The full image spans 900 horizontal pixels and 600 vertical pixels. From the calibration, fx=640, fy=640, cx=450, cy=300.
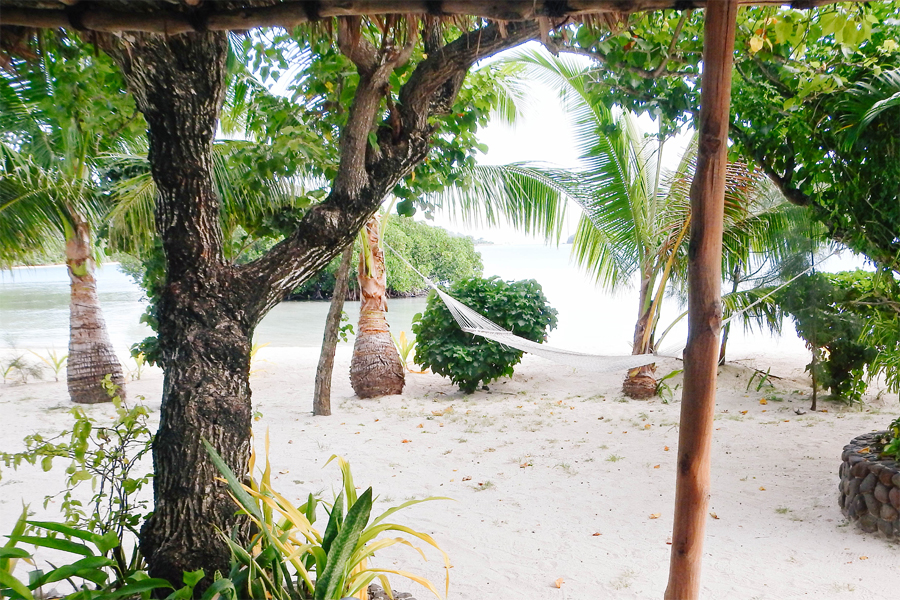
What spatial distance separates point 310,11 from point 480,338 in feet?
13.9

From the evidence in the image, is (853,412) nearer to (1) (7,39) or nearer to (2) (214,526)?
(2) (214,526)

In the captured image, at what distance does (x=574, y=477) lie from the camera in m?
3.49

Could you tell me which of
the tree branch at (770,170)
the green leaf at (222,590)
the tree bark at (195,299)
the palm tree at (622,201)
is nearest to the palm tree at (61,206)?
the tree bark at (195,299)

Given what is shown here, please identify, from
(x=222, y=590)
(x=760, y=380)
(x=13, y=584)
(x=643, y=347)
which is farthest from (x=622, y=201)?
(x=13, y=584)

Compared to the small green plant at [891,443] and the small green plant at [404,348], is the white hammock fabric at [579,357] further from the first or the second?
the small green plant at [404,348]

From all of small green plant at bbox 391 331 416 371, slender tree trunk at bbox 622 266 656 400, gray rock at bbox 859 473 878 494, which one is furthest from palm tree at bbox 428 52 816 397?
gray rock at bbox 859 473 878 494

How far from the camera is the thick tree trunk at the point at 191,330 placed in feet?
5.73

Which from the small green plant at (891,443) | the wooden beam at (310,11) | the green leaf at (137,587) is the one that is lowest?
the green leaf at (137,587)

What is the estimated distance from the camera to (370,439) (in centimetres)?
426

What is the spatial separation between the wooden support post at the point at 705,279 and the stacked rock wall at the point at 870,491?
1.54m

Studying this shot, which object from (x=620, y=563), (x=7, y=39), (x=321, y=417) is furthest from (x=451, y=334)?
(x=7, y=39)

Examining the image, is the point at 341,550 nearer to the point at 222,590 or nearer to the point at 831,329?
the point at 222,590

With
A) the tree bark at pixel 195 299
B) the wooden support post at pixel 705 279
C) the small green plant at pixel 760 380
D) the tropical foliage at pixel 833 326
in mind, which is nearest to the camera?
the wooden support post at pixel 705 279

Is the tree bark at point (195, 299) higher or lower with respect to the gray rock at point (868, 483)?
higher
